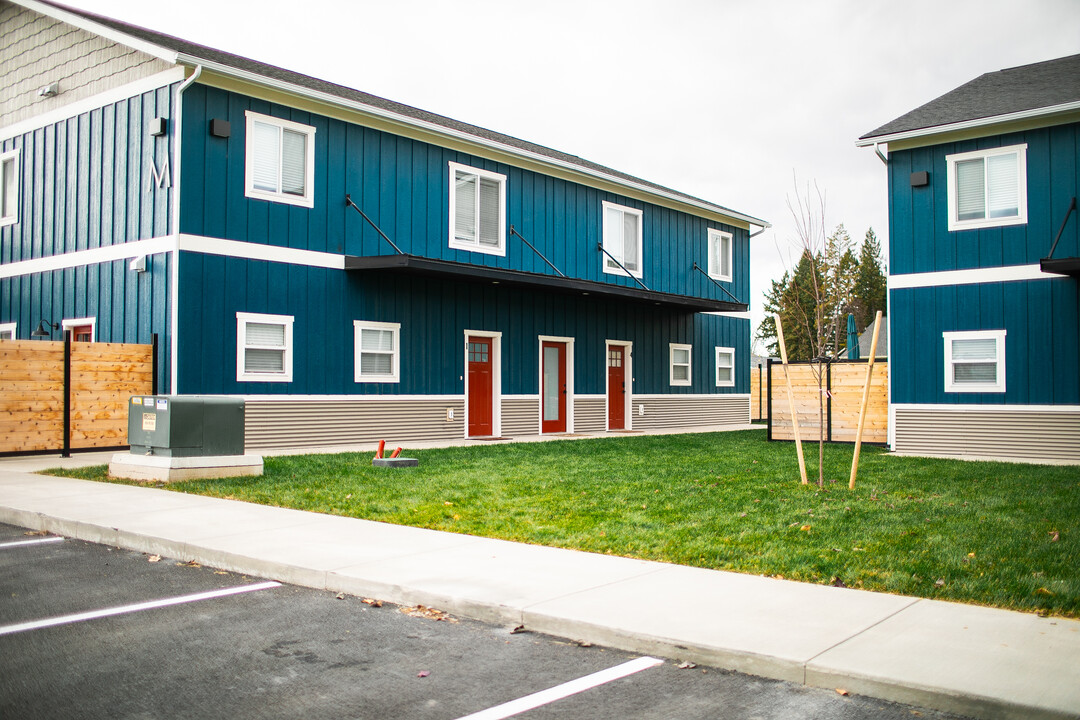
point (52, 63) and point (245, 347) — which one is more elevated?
point (52, 63)

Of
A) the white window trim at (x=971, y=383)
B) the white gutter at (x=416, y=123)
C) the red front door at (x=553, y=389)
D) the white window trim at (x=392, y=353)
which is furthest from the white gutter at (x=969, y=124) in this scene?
the white window trim at (x=392, y=353)

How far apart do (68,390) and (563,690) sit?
13.3m

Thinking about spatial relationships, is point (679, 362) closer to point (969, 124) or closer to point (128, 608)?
point (969, 124)

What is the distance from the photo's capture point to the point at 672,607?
556cm

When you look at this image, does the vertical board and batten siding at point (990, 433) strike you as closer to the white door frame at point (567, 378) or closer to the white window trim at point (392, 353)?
the white door frame at point (567, 378)

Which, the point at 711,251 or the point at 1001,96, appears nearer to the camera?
the point at 1001,96

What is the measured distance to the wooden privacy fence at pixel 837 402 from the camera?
18906mm

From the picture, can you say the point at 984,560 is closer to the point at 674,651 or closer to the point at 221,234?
the point at 674,651

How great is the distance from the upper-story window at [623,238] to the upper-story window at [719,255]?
392 cm

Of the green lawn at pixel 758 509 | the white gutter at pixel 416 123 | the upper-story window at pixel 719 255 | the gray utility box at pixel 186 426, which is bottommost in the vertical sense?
the green lawn at pixel 758 509

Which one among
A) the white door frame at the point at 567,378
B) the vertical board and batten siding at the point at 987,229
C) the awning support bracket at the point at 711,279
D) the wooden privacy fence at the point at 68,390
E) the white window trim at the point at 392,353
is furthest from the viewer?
the awning support bracket at the point at 711,279

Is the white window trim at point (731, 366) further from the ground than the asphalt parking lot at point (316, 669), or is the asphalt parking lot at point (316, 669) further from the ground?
the white window trim at point (731, 366)

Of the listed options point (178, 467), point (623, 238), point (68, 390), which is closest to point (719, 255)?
point (623, 238)

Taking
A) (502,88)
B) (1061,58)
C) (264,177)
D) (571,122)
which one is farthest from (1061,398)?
(571,122)
